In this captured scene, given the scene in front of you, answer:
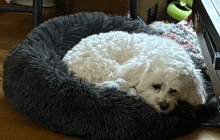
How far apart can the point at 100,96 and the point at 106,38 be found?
39 centimetres

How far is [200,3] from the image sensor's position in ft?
5.31

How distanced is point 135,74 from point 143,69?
4 centimetres

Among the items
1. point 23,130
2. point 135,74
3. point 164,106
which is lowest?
point 23,130

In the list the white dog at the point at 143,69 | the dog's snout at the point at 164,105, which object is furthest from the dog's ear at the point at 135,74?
the dog's snout at the point at 164,105

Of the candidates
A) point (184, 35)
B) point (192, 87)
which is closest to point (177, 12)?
point (184, 35)

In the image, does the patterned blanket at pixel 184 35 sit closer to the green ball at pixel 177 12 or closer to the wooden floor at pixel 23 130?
the green ball at pixel 177 12

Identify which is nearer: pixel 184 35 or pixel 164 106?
pixel 164 106

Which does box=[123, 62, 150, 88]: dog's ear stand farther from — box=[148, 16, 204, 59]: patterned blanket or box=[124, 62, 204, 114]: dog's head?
box=[148, 16, 204, 59]: patterned blanket

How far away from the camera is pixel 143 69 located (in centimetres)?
147

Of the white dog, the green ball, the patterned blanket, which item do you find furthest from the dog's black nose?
the green ball

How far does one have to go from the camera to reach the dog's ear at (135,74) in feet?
4.79

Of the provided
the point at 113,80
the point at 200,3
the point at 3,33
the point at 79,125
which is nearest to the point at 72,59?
the point at 113,80

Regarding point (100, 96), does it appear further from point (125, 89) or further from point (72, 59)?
point (72, 59)

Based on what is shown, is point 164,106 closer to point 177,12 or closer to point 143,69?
point 143,69
